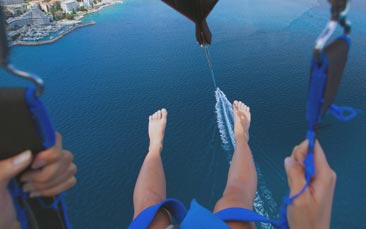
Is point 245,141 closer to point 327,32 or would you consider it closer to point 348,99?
point 327,32

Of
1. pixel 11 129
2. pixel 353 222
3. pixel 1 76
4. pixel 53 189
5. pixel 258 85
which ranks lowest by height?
pixel 353 222

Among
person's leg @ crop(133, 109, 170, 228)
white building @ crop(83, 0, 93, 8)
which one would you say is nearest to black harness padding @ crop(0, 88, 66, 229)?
person's leg @ crop(133, 109, 170, 228)

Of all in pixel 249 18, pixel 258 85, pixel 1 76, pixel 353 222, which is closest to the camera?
pixel 353 222

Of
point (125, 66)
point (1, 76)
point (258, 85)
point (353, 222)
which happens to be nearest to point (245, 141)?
point (353, 222)

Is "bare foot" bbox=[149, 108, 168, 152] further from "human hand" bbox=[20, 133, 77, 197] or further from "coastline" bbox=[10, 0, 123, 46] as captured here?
"coastline" bbox=[10, 0, 123, 46]

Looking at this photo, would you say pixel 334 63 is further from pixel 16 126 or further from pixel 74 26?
pixel 74 26

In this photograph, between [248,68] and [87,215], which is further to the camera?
[248,68]

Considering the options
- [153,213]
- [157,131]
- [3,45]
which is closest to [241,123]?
[157,131]
